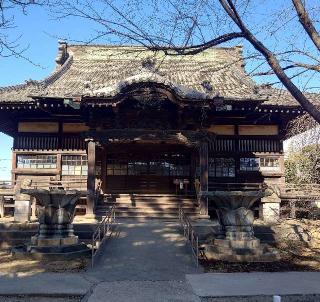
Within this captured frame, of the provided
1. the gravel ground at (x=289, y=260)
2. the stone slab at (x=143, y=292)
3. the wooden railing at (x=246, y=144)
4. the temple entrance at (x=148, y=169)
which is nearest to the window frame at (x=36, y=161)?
the temple entrance at (x=148, y=169)

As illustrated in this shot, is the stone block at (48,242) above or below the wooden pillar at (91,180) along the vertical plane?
below

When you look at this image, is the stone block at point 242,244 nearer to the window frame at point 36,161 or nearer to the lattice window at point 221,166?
the lattice window at point 221,166

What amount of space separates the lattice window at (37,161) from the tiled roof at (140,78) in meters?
2.87

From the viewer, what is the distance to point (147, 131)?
16688 mm

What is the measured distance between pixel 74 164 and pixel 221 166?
274 inches

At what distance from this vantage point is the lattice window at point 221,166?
19.1 metres

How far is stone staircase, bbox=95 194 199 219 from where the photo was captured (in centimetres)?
1652

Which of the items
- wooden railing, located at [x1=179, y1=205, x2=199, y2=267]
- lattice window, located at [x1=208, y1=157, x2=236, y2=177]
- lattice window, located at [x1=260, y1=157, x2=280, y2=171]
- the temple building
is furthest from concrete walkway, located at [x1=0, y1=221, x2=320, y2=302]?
lattice window, located at [x1=260, y1=157, x2=280, y2=171]

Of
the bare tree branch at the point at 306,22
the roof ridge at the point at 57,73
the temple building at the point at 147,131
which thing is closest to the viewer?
the bare tree branch at the point at 306,22

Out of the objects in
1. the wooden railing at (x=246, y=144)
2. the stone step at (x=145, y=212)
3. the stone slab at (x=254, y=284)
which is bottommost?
the stone slab at (x=254, y=284)

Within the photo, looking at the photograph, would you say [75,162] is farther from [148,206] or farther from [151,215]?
[151,215]

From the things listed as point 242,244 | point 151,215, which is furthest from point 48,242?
point 151,215

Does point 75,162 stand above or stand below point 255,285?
above

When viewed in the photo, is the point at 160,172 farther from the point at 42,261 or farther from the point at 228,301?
the point at 228,301
